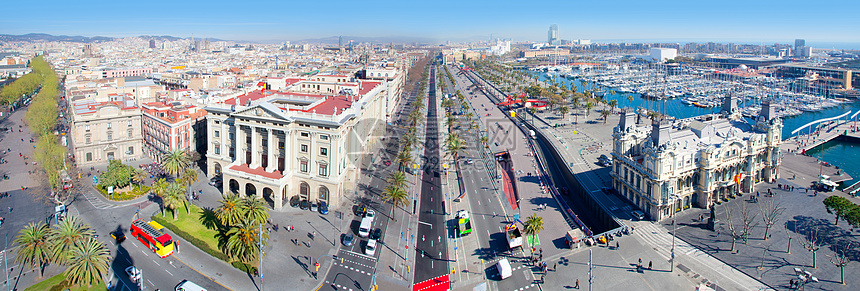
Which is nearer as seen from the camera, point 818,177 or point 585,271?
point 585,271

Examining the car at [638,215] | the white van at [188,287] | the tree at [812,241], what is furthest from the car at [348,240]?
the tree at [812,241]

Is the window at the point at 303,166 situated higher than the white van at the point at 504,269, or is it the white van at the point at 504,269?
the window at the point at 303,166

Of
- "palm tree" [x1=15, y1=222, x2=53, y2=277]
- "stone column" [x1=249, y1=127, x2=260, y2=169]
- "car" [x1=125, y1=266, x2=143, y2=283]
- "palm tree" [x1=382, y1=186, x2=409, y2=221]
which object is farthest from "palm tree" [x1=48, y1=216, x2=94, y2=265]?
"palm tree" [x1=382, y1=186, x2=409, y2=221]

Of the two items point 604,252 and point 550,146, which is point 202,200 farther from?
point 550,146

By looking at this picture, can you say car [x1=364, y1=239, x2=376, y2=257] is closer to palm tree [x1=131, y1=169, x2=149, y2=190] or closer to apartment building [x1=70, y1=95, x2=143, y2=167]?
palm tree [x1=131, y1=169, x2=149, y2=190]

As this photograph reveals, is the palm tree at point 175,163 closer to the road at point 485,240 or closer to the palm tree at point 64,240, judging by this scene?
the palm tree at point 64,240

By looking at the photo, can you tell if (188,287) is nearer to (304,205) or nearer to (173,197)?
(173,197)

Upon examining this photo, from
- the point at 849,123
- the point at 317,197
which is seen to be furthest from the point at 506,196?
the point at 849,123
